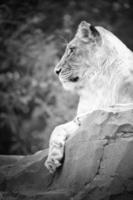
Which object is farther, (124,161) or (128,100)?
(128,100)

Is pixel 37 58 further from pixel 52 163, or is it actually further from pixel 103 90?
pixel 52 163

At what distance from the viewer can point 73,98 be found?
1111 centimetres

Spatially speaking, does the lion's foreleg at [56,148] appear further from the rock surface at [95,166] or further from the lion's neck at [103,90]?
the lion's neck at [103,90]

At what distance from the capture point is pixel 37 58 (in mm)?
11734

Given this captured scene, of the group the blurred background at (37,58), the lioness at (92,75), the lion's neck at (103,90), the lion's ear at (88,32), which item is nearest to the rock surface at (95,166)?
the lioness at (92,75)

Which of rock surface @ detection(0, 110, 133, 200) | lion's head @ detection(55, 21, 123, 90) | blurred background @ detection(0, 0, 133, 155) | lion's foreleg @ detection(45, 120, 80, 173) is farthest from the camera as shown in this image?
blurred background @ detection(0, 0, 133, 155)

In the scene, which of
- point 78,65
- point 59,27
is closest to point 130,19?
point 59,27

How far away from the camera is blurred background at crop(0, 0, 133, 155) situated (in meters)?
10.9

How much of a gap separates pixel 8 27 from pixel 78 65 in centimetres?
788

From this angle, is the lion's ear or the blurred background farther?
the blurred background

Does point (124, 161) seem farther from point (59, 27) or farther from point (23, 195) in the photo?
point (59, 27)

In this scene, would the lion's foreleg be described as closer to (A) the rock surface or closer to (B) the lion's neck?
(A) the rock surface

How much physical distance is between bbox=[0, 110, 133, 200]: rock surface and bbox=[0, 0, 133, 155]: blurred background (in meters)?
5.93

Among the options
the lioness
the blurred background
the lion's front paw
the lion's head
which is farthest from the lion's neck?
the blurred background
